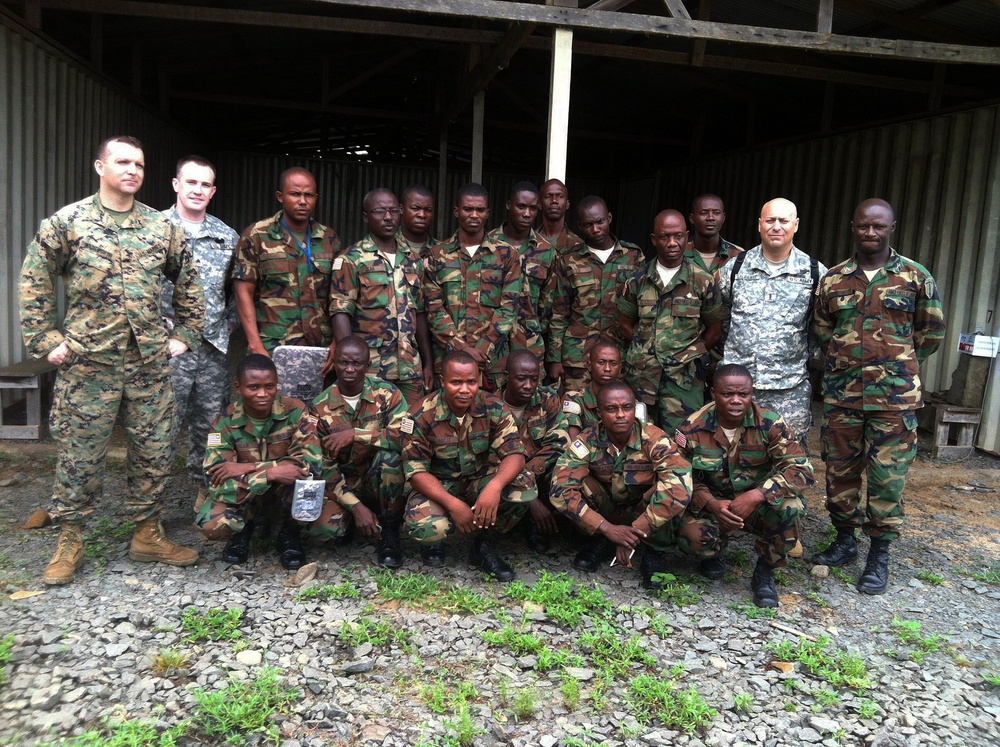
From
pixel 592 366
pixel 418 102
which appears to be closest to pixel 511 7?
pixel 592 366

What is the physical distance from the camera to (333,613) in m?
3.14

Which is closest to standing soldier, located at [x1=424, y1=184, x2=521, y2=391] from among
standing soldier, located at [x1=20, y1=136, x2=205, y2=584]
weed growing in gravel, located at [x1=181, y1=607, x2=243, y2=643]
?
standing soldier, located at [x1=20, y1=136, x2=205, y2=584]

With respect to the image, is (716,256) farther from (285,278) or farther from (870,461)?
(285,278)

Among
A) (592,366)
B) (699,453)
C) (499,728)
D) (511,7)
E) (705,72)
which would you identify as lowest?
(499,728)

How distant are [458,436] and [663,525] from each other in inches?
41.5

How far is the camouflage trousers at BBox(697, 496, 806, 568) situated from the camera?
3.41 metres

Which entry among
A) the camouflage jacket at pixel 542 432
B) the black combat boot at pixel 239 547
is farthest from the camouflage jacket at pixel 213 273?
the camouflage jacket at pixel 542 432

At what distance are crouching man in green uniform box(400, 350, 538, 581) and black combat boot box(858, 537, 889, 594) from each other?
5.33 feet

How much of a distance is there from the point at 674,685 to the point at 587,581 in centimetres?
87

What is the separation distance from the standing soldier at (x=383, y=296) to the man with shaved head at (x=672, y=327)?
124cm

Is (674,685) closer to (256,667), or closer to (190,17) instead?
(256,667)

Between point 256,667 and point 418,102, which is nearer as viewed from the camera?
point 256,667

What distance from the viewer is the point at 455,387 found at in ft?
11.5

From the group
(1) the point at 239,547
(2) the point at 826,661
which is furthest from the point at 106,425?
(2) the point at 826,661
